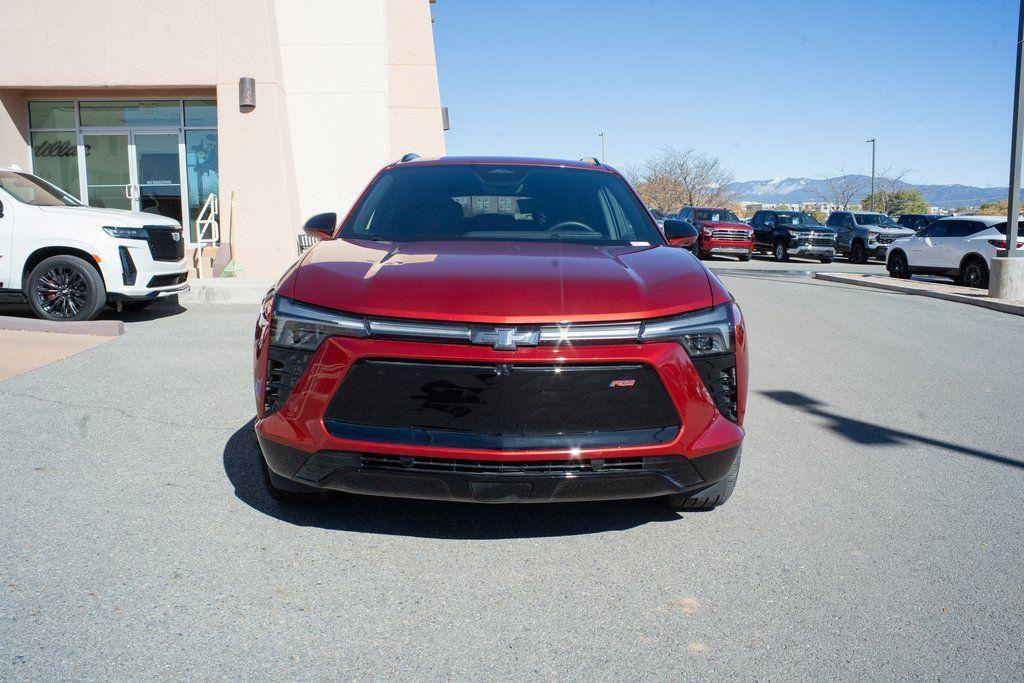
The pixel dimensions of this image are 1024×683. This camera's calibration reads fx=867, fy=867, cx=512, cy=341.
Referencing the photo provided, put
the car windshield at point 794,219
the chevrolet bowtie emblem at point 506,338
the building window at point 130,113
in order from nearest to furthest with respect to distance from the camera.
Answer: the chevrolet bowtie emblem at point 506,338 → the building window at point 130,113 → the car windshield at point 794,219

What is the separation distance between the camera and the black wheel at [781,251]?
99.3 ft

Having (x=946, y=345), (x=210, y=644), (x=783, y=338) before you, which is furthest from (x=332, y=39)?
(x=210, y=644)

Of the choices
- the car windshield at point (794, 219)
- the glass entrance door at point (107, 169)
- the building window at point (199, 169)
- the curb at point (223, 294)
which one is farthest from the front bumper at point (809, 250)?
the curb at point (223, 294)

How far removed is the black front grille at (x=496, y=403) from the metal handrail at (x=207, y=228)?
13.3 m

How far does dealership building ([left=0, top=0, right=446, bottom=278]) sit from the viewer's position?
16172 millimetres

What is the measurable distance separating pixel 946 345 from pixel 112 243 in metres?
9.73

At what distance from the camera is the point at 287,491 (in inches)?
154

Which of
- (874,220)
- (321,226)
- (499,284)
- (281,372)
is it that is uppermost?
(874,220)

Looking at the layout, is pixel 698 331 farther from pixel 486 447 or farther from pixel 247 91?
pixel 247 91

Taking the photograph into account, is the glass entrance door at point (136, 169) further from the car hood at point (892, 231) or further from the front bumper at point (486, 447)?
the car hood at point (892, 231)

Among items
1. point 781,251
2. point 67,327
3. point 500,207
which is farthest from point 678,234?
point 781,251

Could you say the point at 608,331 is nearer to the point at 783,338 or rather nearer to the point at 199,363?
the point at 199,363

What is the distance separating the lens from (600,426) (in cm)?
324

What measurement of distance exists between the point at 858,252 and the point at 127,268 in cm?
2633
